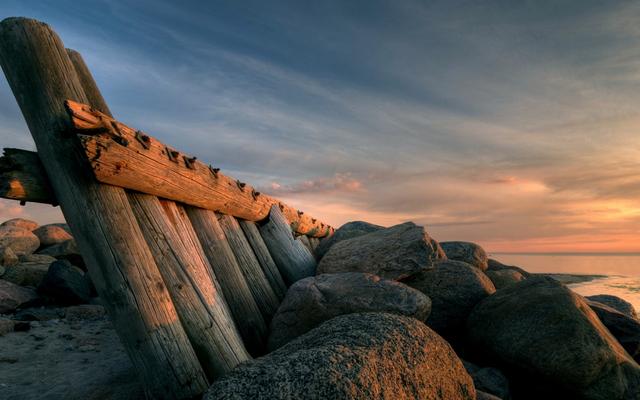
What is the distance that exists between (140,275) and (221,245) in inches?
60.2

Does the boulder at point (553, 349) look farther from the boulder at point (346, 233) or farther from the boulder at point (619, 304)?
the boulder at point (619, 304)

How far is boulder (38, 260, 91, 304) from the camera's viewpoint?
29.4 feet

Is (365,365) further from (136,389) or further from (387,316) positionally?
(136,389)

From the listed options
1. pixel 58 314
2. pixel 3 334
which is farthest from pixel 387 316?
pixel 58 314

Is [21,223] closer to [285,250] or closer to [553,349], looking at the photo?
A: [285,250]

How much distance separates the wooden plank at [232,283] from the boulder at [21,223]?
14.3 metres

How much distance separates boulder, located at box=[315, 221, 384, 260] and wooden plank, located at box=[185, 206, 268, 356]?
382 cm

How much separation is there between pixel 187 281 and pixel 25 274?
987 cm

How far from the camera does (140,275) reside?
3.37 meters

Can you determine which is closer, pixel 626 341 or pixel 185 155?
pixel 185 155

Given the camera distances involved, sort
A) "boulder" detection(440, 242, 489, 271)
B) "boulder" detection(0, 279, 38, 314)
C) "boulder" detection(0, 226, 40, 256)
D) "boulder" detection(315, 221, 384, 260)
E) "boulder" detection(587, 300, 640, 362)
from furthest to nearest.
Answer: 1. "boulder" detection(0, 226, 40, 256)
2. "boulder" detection(315, 221, 384, 260)
3. "boulder" detection(0, 279, 38, 314)
4. "boulder" detection(440, 242, 489, 271)
5. "boulder" detection(587, 300, 640, 362)

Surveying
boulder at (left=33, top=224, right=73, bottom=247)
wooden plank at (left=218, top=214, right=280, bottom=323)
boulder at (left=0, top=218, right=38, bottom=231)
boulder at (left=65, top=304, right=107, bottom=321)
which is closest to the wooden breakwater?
wooden plank at (left=218, top=214, right=280, bottom=323)

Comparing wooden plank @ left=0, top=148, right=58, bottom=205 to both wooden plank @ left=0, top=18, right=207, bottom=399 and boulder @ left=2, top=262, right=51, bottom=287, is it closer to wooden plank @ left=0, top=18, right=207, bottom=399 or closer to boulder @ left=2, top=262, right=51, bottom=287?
wooden plank @ left=0, top=18, right=207, bottom=399

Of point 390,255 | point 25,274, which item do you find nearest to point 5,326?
point 25,274
